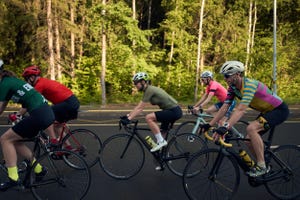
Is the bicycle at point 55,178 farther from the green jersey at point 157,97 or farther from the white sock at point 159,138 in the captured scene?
the green jersey at point 157,97

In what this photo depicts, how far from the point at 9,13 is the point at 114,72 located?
27.5 feet

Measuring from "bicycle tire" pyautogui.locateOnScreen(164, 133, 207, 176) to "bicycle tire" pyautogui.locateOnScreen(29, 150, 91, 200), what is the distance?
5.82ft

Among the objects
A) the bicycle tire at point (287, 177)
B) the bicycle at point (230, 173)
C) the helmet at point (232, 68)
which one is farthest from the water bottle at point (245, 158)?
the helmet at point (232, 68)

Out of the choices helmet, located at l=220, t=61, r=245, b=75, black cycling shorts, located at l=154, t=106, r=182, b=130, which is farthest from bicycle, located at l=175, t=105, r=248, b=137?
helmet, located at l=220, t=61, r=245, b=75

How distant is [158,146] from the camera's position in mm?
5926

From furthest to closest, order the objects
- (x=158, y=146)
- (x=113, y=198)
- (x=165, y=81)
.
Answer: (x=165, y=81) < (x=158, y=146) < (x=113, y=198)

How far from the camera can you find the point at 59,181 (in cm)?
478

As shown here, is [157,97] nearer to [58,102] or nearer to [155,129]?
[155,129]

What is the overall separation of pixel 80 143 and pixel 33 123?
2.11 meters

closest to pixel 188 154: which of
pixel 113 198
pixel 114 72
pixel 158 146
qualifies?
pixel 158 146

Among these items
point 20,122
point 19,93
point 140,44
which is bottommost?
point 20,122

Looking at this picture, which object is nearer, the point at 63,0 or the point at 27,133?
the point at 27,133

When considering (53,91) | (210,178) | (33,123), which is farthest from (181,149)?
(33,123)

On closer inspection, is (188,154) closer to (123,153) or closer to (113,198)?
(123,153)
